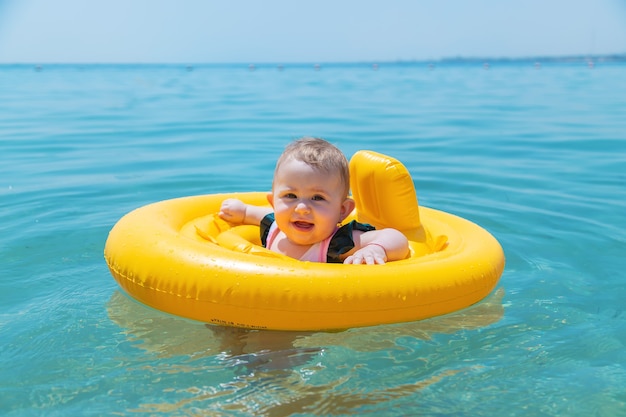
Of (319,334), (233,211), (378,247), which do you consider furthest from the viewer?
(233,211)

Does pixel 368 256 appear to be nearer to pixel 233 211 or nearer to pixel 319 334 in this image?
pixel 319 334

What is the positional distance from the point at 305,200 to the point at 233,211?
0.94 metres

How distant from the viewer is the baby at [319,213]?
11.0 ft

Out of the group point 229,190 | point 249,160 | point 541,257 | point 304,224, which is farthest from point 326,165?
point 249,160

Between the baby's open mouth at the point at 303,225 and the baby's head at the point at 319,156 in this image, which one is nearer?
the baby's head at the point at 319,156

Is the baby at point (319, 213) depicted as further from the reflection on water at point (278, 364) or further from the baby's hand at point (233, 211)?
the baby's hand at point (233, 211)

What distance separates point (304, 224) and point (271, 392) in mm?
933

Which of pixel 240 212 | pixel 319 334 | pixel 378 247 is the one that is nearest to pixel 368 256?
pixel 378 247

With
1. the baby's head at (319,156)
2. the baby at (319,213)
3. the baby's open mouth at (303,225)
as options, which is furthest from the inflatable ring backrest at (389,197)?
the baby's open mouth at (303,225)

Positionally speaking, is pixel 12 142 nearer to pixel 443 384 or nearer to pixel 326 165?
pixel 326 165

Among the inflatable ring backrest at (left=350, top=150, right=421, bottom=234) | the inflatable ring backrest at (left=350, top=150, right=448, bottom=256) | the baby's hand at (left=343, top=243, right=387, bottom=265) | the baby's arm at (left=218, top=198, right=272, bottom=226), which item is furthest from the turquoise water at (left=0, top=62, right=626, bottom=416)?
the baby's arm at (left=218, top=198, right=272, bottom=226)

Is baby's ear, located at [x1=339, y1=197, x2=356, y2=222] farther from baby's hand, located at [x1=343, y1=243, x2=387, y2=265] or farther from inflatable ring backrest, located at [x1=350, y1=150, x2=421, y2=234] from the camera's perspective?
inflatable ring backrest, located at [x1=350, y1=150, x2=421, y2=234]

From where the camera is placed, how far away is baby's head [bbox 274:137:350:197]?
3342 mm

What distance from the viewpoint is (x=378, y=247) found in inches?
137
